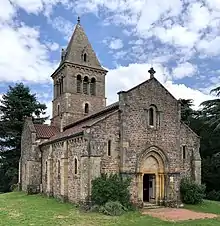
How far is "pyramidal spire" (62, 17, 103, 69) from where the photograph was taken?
40.1 m

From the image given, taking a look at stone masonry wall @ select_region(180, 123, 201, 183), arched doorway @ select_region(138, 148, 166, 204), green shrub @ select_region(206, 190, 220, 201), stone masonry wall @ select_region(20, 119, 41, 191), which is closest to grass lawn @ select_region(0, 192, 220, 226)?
arched doorway @ select_region(138, 148, 166, 204)

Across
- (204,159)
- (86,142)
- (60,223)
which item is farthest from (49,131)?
(60,223)

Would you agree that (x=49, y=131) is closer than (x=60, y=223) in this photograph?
No

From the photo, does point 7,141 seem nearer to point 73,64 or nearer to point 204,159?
point 73,64

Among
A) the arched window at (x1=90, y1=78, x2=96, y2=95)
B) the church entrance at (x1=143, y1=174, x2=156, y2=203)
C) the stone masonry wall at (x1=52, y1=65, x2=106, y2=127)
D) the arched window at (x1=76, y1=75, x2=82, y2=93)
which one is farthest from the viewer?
the arched window at (x1=90, y1=78, x2=96, y2=95)

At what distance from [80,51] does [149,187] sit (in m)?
20.9

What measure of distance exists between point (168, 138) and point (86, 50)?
1964 cm

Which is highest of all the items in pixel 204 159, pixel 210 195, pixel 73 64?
pixel 73 64

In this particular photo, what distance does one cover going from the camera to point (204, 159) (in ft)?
126

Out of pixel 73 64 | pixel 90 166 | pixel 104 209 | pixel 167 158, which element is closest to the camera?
pixel 104 209

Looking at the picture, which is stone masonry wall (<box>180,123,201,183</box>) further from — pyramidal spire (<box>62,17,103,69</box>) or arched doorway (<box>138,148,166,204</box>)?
pyramidal spire (<box>62,17,103,69</box>)

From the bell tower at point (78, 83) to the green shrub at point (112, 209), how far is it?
18150 mm

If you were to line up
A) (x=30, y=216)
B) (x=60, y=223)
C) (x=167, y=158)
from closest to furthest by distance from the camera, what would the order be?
(x=60, y=223), (x=30, y=216), (x=167, y=158)

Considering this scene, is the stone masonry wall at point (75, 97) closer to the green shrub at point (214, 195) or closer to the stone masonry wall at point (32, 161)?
the stone masonry wall at point (32, 161)
